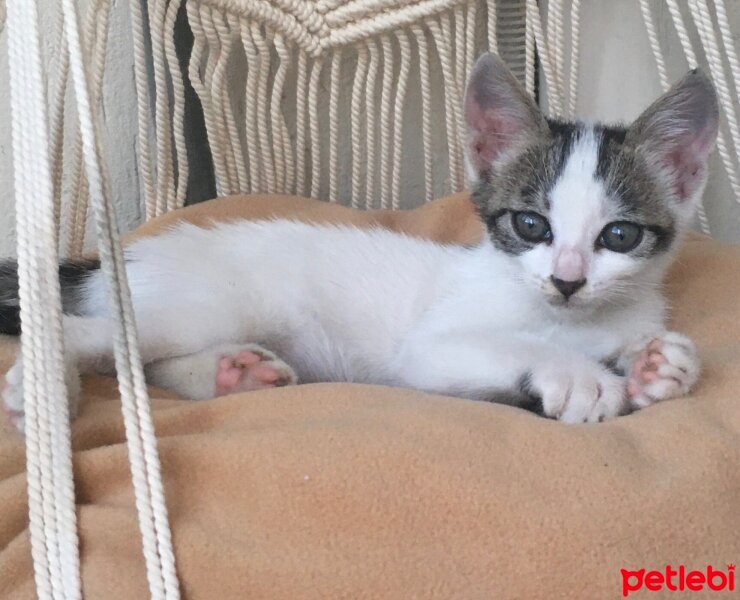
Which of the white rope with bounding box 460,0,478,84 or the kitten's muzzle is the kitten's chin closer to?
the kitten's muzzle

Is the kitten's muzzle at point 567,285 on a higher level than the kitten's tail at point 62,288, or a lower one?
higher

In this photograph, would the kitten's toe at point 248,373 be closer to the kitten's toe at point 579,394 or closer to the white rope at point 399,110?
the kitten's toe at point 579,394

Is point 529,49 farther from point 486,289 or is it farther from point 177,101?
point 177,101

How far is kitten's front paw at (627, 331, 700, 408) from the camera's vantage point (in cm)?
94

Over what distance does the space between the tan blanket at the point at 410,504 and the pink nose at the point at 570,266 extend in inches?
9.5

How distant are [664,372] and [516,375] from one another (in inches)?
7.6

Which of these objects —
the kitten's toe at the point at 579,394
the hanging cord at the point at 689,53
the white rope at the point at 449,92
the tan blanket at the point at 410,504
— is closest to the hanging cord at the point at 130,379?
the tan blanket at the point at 410,504

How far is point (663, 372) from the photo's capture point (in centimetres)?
95

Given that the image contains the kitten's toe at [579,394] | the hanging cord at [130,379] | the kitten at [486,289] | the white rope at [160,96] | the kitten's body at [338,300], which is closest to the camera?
the hanging cord at [130,379]

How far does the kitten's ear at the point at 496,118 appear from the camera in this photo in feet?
3.91

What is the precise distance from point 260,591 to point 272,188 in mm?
1170

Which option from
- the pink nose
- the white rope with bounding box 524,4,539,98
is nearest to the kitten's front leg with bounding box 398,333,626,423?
the pink nose

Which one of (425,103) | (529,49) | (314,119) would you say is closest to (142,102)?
(314,119)

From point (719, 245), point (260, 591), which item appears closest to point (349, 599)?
point (260, 591)
